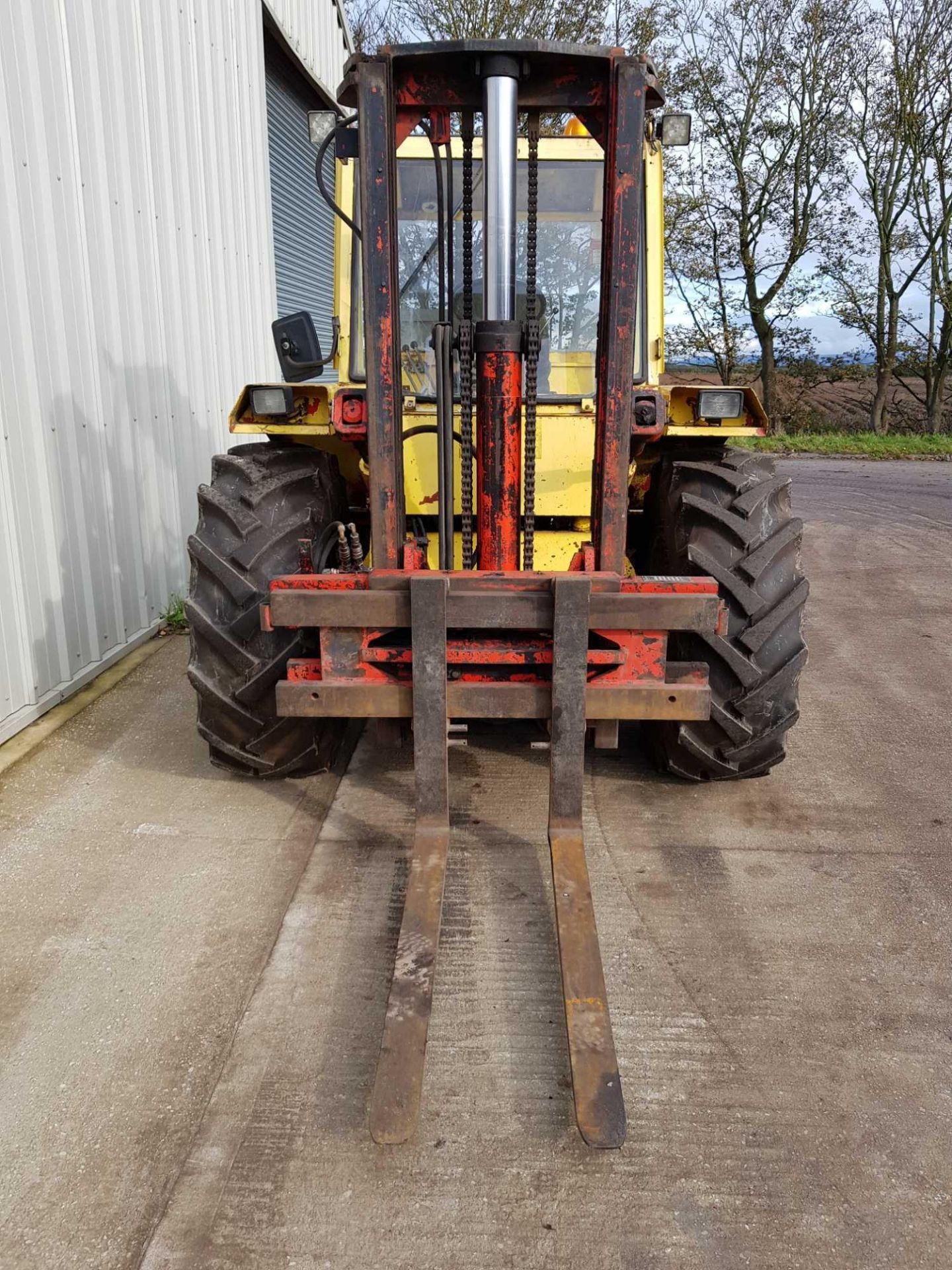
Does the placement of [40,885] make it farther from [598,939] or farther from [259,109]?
[259,109]

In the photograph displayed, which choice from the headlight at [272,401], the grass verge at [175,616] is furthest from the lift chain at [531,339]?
the grass verge at [175,616]

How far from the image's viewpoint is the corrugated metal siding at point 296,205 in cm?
994

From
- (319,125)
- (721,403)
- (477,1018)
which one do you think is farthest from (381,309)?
(477,1018)

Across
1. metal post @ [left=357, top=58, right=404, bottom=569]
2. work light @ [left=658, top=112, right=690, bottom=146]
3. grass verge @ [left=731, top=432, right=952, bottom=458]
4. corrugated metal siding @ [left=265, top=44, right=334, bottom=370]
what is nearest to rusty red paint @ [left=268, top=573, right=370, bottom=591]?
metal post @ [left=357, top=58, right=404, bottom=569]

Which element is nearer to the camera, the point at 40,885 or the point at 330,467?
the point at 40,885

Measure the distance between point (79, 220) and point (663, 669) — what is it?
4.15m

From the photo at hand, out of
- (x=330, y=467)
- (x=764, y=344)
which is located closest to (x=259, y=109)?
(x=330, y=467)

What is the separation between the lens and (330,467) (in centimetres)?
425

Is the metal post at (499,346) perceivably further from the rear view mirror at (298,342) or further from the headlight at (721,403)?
the headlight at (721,403)

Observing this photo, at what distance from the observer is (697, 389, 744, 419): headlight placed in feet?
12.5

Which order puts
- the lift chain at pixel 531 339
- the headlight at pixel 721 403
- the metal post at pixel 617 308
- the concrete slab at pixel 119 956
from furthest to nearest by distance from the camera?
the headlight at pixel 721 403
the lift chain at pixel 531 339
the metal post at pixel 617 308
the concrete slab at pixel 119 956

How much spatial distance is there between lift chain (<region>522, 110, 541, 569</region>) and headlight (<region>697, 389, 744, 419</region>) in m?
0.90

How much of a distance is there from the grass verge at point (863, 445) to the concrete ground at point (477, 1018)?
1501 cm

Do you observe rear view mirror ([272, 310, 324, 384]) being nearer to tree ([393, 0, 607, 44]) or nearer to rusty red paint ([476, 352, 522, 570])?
rusty red paint ([476, 352, 522, 570])
